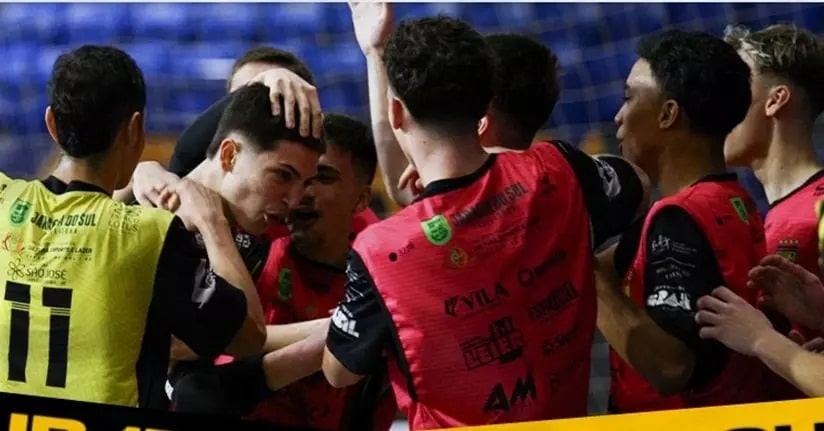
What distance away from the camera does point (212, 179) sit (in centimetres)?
367

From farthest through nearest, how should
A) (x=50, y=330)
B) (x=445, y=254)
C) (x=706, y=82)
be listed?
(x=706, y=82), (x=50, y=330), (x=445, y=254)

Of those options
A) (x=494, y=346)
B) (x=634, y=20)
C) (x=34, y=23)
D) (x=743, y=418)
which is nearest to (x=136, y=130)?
(x=494, y=346)

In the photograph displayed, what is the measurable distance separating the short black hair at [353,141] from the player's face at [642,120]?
812 millimetres

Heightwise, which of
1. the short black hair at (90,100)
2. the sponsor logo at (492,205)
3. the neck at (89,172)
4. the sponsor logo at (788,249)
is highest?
the short black hair at (90,100)

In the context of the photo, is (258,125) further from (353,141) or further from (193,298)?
(193,298)

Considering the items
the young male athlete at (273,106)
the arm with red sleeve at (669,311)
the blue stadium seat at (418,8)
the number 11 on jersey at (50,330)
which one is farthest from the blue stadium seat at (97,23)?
the arm with red sleeve at (669,311)

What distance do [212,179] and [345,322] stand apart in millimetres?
770

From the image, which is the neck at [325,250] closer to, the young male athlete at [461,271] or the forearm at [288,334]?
the forearm at [288,334]

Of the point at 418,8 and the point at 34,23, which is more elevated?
the point at 34,23

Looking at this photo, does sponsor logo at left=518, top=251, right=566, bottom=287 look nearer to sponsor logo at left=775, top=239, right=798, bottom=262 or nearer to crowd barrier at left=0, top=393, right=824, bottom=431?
crowd barrier at left=0, top=393, right=824, bottom=431

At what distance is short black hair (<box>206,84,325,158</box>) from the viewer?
3.65 meters

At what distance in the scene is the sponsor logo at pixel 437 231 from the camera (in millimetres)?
3008

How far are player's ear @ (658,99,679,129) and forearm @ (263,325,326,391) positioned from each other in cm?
89

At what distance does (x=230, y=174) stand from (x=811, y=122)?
1465 millimetres
